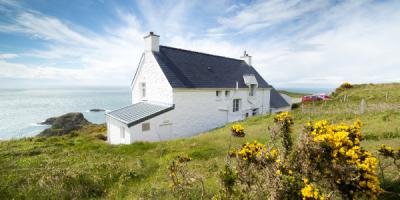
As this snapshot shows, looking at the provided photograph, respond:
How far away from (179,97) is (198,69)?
4.62m

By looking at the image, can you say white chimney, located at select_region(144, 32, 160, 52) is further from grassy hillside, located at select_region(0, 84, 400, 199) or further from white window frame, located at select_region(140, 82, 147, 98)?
grassy hillside, located at select_region(0, 84, 400, 199)

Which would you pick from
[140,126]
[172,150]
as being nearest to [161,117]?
[140,126]

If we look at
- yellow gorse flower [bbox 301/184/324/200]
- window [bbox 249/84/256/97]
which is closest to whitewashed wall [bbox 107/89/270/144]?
window [bbox 249/84/256/97]

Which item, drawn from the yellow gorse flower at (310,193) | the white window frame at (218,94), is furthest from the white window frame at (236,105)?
the yellow gorse flower at (310,193)

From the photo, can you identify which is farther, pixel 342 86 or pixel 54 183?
pixel 342 86

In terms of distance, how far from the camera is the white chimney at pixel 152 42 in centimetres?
1565

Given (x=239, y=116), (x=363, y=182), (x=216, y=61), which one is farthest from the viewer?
(x=216, y=61)

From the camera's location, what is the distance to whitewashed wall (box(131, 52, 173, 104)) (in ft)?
48.3

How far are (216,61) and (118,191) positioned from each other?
18.0 meters

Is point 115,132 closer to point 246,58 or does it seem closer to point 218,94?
point 218,94

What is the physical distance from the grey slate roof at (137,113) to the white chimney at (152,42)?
4950 mm

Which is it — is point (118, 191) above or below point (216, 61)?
below

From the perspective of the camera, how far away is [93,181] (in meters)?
5.51

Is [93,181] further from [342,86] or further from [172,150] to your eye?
[342,86]
